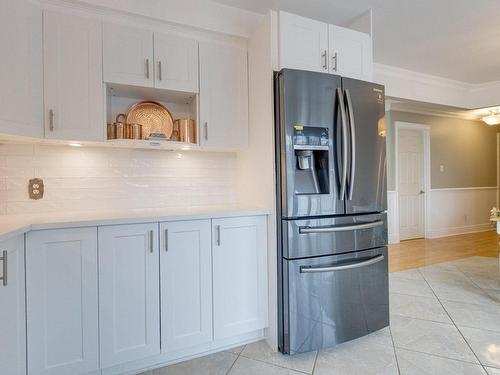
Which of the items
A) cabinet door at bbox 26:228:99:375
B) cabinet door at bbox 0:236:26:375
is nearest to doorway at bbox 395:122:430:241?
cabinet door at bbox 26:228:99:375

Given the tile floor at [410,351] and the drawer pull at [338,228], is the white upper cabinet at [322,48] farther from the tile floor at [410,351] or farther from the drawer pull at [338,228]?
the tile floor at [410,351]

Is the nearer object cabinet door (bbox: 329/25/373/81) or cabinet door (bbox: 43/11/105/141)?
cabinet door (bbox: 43/11/105/141)

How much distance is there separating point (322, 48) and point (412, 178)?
4198mm

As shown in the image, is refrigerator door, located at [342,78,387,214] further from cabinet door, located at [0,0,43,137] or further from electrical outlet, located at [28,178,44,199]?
electrical outlet, located at [28,178,44,199]

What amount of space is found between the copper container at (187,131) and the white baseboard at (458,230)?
525 cm

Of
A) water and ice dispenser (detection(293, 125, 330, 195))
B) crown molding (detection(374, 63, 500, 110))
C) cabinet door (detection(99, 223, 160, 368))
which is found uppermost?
crown molding (detection(374, 63, 500, 110))

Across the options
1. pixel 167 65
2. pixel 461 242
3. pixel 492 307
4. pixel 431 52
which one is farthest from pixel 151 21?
pixel 461 242

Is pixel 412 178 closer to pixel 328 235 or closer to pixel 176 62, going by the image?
pixel 328 235

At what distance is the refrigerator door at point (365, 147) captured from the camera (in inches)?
75.7

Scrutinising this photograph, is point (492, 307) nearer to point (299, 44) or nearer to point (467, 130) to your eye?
point (299, 44)

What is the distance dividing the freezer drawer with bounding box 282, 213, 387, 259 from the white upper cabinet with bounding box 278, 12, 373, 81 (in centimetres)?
108

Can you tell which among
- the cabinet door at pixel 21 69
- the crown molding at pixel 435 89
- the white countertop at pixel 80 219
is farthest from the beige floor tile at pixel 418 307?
the cabinet door at pixel 21 69

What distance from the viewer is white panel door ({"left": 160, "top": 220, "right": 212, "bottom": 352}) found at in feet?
5.70

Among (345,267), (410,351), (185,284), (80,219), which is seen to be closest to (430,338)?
(410,351)
